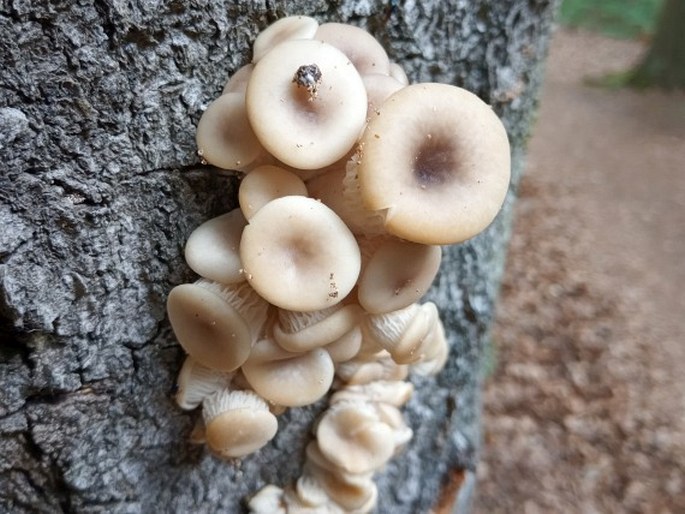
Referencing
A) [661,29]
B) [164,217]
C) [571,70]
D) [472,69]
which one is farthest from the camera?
[571,70]

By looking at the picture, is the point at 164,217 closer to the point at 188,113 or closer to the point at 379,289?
the point at 188,113

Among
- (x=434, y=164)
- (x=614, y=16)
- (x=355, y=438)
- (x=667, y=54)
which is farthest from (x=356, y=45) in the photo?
(x=614, y=16)

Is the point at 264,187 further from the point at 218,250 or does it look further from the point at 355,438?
the point at 355,438

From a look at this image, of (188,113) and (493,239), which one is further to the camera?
(493,239)

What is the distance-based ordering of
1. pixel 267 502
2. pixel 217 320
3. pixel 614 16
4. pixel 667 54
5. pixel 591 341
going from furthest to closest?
pixel 614 16, pixel 667 54, pixel 591 341, pixel 267 502, pixel 217 320

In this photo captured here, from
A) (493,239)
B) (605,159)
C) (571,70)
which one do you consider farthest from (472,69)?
(571,70)

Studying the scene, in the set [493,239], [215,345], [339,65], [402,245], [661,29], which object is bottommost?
[661,29]
